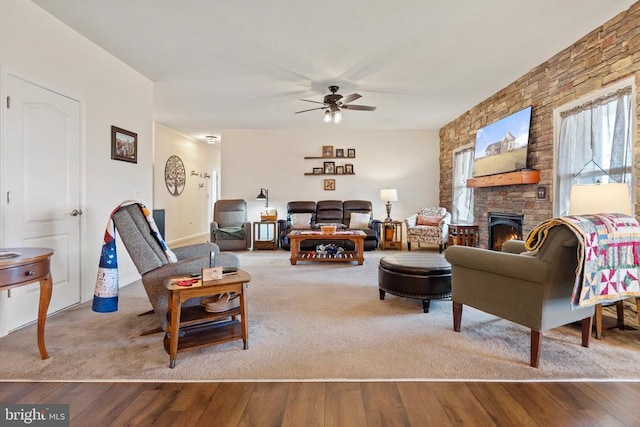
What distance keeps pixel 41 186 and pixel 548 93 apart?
5.21 metres

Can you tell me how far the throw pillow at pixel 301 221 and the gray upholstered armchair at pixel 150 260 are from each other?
12.7 feet

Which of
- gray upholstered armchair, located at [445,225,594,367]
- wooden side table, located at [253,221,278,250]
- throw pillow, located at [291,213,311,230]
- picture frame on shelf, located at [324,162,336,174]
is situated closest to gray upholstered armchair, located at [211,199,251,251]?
wooden side table, located at [253,221,278,250]

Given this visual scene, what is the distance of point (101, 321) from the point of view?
2.57 meters

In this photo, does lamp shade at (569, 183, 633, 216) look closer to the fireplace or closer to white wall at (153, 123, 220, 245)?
the fireplace

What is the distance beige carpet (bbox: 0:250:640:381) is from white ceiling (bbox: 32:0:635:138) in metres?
2.61

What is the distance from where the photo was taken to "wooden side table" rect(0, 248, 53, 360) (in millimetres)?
1669

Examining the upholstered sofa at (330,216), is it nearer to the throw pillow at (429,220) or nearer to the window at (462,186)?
the throw pillow at (429,220)

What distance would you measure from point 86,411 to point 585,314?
290 centimetres

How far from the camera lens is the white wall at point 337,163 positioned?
718cm

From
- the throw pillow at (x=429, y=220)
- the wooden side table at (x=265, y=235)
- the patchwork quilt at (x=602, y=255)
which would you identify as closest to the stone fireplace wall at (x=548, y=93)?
the throw pillow at (x=429, y=220)

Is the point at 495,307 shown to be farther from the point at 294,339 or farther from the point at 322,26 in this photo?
the point at 322,26

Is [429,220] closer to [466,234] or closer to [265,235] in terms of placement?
[466,234]

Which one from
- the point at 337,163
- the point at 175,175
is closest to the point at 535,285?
the point at 337,163

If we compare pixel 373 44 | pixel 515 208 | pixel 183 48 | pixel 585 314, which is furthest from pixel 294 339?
pixel 515 208
